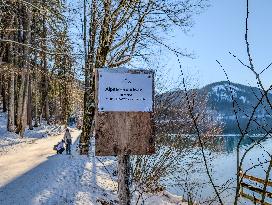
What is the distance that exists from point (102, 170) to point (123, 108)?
9.99 metres

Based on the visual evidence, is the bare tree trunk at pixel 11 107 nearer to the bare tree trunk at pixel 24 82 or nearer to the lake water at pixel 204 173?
the bare tree trunk at pixel 24 82

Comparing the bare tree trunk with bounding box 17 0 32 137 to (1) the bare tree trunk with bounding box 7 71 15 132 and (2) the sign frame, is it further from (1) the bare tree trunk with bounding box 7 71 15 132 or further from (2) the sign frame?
(2) the sign frame

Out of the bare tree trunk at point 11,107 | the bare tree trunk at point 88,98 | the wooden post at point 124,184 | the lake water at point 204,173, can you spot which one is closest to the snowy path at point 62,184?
the bare tree trunk at point 88,98

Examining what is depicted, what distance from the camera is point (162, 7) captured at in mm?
13930

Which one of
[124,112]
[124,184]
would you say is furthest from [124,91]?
[124,184]

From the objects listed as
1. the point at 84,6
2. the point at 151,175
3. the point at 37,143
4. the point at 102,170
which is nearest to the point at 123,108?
the point at 151,175

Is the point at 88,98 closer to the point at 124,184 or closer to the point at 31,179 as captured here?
the point at 31,179

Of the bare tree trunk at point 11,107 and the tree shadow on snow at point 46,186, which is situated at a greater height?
Result: the bare tree trunk at point 11,107

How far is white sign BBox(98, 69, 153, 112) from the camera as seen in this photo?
4285mm

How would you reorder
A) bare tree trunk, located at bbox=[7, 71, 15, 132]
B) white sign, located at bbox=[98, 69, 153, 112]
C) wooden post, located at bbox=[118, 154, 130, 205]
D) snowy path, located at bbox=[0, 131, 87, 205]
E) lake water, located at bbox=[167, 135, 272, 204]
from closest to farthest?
lake water, located at bbox=[167, 135, 272, 204] < white sign, located at bbox=[98, 69, 153, 112] < wooden post, located at bbox=[118, 154, 130, 205] < snowy path, located at bbox=[0, 131, 87, 205] < bare tree trunk, located at bbox=[7, 71, 15, 132]

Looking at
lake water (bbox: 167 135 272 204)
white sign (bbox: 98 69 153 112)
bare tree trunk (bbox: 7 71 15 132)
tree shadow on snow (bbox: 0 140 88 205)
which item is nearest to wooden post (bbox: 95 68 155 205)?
white sign (bbox: 98 69 153 112)

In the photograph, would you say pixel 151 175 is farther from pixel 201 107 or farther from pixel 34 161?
pixel 34 161

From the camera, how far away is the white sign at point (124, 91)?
4.29 meters

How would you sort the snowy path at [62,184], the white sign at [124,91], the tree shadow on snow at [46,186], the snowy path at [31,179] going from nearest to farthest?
1. the white sign at [124,91]
2. the tree shadow on snow at [46,186]
3. the snowy path at [62,184]
4. the snowy path at [31,179]
